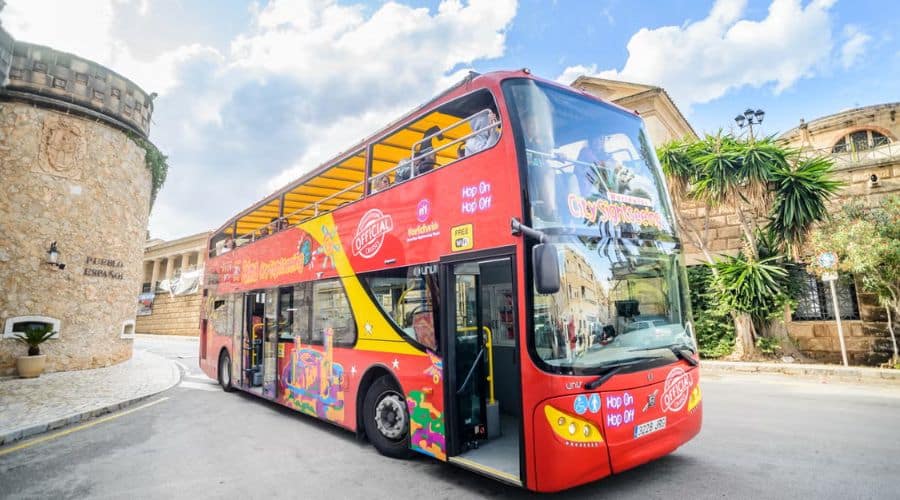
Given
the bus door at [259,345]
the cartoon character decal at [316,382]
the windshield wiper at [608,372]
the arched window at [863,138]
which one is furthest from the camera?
the arched window at [863,138]

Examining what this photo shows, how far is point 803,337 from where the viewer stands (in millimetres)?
12891

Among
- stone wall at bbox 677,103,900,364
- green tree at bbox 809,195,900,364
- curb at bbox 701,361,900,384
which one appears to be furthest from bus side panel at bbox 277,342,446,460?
stone wall at bbox 677,103,900,364

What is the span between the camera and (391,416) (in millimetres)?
5074

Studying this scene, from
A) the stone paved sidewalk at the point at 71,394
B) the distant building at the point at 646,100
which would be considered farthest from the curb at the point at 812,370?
the stone paved sidewalk at the point at 71,394

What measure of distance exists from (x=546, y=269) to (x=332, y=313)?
12.7 feet

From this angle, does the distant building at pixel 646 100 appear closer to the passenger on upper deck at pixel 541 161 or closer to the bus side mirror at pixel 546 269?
the passenger on upper deck at pixel 541 161

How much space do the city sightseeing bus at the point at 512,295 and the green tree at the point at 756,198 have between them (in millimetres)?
9231

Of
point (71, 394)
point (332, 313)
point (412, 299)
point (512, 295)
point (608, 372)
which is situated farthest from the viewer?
point (71, 394)

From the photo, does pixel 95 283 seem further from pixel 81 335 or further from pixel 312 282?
pixel 312 282

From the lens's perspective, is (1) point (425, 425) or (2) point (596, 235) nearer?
(2) point (596, 235)

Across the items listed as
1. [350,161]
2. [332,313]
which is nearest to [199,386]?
[332,313]

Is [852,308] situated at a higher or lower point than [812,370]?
higher

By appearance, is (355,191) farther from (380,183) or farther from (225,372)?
(225,372)

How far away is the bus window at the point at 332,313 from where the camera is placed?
5895 mm
